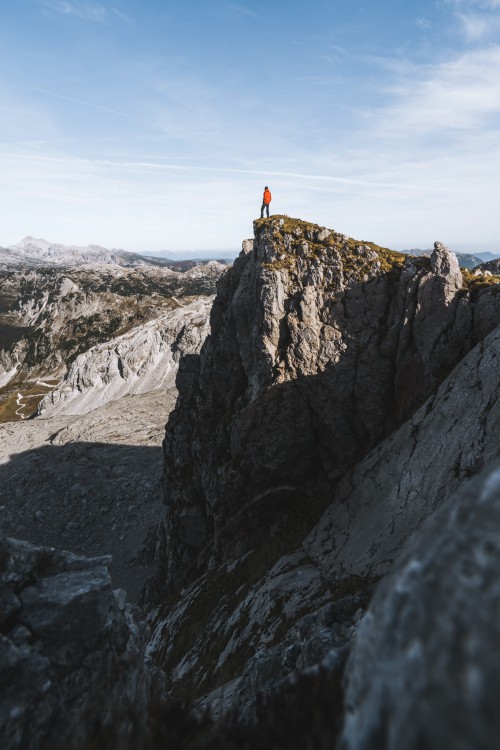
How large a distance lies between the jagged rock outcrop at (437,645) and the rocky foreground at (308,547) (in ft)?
0.07

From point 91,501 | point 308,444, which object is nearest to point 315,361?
point 308,444

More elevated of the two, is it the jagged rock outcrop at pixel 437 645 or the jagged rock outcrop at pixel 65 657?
the jagged rock outcrop at pixel 437 645

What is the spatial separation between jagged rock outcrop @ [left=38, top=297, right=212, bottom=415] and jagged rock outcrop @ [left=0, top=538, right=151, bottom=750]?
9903cm

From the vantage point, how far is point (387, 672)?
4691 mm

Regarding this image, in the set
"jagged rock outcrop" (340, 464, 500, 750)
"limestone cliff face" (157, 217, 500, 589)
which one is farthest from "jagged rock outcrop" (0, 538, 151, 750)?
"limestone cliff face" (157, 217, 500, 589)

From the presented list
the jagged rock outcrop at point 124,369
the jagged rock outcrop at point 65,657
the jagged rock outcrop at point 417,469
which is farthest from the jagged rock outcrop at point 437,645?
the jagged rock outcrop at point 124,369

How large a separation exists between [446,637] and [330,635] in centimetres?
1149

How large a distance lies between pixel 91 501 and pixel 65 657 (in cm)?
5995

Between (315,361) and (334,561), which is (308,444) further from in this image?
(334,561)

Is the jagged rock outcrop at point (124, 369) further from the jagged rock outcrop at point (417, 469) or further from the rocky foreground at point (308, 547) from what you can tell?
the jagged rock outcrop at point (417, 469)

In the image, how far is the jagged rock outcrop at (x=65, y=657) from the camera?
352 inches

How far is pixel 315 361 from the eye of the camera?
3180cm

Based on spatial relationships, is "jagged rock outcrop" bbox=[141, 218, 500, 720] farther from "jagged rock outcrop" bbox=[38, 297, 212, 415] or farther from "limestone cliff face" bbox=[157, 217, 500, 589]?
"jagged rock outcrop" bbox=[38, 297, 212, 415]

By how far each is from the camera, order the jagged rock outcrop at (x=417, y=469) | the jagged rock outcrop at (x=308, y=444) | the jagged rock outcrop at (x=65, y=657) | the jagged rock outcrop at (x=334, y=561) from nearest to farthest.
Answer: the jagged rock outcrop at (x=65, y=657) → the jagged rock outcrop at (x=334, y=561) → the jagged rock outcrop at (x=417, y=469) → the jagged rock outcrop at (x=308, y=444)
